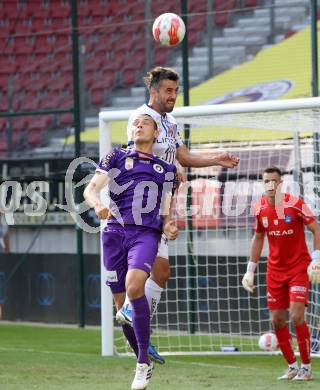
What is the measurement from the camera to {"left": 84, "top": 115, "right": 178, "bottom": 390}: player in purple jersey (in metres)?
7.70

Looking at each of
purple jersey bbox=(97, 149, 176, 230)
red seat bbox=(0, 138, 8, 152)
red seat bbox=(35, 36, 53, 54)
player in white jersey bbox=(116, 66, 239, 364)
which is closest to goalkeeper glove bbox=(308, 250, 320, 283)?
player in white jersey bbox=(116, 66, 239, 364)

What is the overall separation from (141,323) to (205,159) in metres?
1.34

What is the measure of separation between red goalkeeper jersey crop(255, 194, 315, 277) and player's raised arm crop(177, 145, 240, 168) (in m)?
1.62

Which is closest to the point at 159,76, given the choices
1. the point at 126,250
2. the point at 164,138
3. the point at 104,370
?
the point at 164,138

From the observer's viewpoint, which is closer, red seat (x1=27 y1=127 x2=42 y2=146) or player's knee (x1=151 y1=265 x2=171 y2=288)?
player's knee (x1=151 y1=265 x2=171 y2=288)

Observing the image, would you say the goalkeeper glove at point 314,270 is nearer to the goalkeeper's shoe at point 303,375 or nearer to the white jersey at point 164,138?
the goalkeeper's shoe at point 303,375

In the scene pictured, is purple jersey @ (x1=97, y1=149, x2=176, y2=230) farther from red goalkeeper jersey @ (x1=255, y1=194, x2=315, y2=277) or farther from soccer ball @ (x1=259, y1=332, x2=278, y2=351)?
soccer ball @ (x1=259, y1=332, x2=278, y2=351)

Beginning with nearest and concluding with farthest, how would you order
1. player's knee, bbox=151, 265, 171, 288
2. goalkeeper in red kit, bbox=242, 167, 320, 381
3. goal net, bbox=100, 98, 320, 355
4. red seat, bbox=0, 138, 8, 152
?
1. player's knee, bbox=151, 265, 171, 288
2. goalkeeper in red kit, bbox=242, 167, 320, 381
3. goal net, bbox=100, 98, 320, 355
4. red seat, bbox=0, 138, 8, 152

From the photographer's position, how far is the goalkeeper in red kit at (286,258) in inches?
390

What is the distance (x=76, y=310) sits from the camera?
1555 centimetres

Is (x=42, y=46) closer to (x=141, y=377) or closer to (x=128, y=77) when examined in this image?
(x=128, y=77)

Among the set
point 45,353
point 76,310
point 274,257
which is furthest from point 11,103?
point 274,257

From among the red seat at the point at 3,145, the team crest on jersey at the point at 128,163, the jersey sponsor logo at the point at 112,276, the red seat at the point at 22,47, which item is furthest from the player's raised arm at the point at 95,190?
the red seat at the point at 22,47

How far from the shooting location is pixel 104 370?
1012cm
